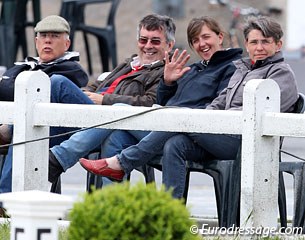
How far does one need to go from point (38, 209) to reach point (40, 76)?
8.88ft

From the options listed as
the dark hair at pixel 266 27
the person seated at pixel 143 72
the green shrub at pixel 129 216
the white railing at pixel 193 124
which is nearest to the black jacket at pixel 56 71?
the person seated at pixel 143 72

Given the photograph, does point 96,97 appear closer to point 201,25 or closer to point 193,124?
point 201,25

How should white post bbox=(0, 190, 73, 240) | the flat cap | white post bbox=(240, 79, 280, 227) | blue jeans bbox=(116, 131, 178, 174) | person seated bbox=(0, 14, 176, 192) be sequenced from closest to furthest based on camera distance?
white post bbox=(0, 190, 73, 240)
white post bbox=(240, 79, 280, 227)
blue jeans bbox=(116, 131, 178, 174)
person seated bbox=(0, 14, 176, 192)
the flat cap

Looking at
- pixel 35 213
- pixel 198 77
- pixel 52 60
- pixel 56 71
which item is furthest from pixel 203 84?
pixel 35 213

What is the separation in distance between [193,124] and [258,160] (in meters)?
0.43

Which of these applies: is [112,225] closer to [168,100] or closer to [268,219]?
[268,219]

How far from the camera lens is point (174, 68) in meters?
8.30

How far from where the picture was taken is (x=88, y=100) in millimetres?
8602

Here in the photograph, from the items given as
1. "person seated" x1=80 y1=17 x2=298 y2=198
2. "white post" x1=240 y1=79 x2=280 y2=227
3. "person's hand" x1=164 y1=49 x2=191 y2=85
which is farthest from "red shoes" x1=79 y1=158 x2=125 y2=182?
"white post" x1=240 y1=79 x2=280 y2=227

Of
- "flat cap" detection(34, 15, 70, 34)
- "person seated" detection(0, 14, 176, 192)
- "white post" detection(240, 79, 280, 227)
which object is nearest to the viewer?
Answer: "white post" detection(240, 79, 280, 227)

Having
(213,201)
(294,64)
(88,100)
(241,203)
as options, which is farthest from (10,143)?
(294,64)

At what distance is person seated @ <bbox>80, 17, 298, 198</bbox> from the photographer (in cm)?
791

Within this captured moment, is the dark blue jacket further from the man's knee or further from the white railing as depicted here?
the white railing

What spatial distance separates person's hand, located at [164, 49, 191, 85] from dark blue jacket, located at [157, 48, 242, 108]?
8 centimetres
